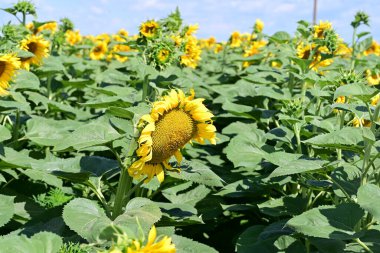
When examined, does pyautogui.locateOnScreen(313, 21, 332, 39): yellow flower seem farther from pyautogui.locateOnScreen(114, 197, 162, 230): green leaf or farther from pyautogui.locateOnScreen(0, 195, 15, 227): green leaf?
pyautogui.locateOnScreen(0, 195, 15, 227): green leaf

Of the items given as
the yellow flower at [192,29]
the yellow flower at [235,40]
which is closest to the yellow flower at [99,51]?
the yellow flower at [235,40]

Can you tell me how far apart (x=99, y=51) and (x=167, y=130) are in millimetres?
5406

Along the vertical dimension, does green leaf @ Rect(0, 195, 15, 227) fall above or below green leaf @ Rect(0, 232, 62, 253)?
below

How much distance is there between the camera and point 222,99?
4.36m

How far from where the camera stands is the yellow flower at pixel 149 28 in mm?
3311

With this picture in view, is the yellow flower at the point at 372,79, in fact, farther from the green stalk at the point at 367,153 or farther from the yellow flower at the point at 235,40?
the green stalk at the point at 367,153

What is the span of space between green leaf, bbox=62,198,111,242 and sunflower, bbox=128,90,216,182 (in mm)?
198

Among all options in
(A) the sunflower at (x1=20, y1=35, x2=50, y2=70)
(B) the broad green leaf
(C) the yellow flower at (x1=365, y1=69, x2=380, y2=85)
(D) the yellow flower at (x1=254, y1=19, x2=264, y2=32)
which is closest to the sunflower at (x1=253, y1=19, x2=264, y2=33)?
(D) the yellow flower at (x1=254, y1=19, x2=264, y2=32)

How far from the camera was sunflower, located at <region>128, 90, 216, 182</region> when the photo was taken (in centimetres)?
192

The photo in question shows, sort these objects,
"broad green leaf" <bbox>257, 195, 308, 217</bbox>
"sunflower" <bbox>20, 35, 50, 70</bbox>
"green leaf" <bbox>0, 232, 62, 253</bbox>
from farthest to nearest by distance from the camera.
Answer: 1. "sunflower" <bbox>20, 35, 50, 70</bbox>
2. "broad green leaf" <bbox>257, 195, 308, 217</bbox>
3. "green leaf" <bbox>0, 232, 62, 253</bbox>

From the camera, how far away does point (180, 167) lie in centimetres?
225

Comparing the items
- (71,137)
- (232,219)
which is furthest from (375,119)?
(232,219)

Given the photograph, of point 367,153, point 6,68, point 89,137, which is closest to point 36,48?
point 6,68

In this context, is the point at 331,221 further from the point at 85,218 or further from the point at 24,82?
the point at 24,82
